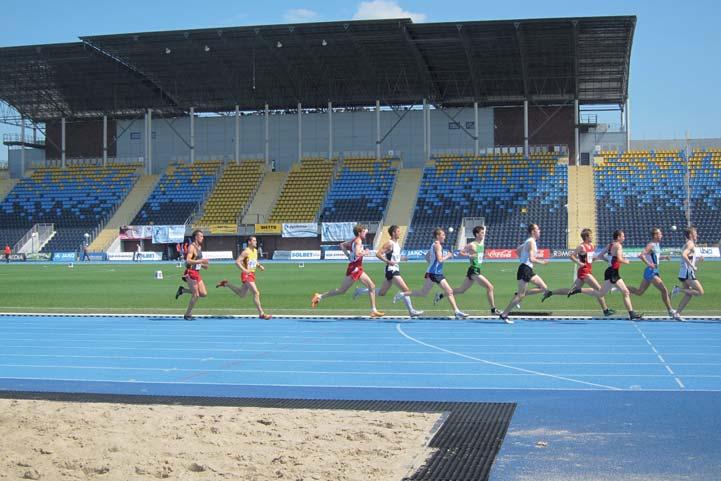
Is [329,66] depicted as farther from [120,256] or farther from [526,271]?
[526,271]

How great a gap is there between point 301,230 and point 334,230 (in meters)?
2.23

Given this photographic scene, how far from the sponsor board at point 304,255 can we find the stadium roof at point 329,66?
38.2 ft

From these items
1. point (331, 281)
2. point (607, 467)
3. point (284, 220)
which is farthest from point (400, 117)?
point (607, 467)

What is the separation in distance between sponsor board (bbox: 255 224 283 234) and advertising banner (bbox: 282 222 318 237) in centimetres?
35

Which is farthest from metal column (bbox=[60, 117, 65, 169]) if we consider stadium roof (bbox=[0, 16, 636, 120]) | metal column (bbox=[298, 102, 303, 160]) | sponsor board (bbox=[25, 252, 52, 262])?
metal column (bbox=[298, 102, 303, 160])

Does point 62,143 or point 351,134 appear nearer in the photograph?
point 351,134

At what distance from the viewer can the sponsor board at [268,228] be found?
184 ft

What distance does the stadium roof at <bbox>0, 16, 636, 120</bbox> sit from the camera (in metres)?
50.1

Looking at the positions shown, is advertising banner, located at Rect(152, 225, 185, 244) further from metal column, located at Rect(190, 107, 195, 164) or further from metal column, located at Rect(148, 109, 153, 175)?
metal column, located at Rect(148, 109, 153, 175)

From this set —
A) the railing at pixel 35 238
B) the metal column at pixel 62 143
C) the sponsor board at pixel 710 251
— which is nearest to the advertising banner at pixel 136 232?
the railing at pixel 35 238

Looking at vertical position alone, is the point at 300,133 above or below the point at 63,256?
above

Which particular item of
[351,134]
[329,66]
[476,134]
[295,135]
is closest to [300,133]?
[295,135]

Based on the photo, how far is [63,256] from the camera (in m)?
56.8

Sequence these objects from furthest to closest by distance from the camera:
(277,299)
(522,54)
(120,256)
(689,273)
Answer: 1. (120,256)
2. (522,54)
3. (277,299)
4. (689,273)
